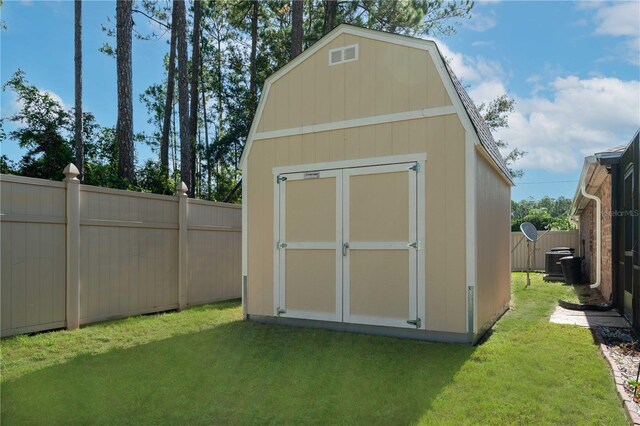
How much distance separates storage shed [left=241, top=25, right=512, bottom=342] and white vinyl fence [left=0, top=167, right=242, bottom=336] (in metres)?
1.48

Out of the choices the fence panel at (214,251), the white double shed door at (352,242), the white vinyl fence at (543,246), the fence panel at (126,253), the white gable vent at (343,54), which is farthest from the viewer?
the white vinyl fence at (543,246)

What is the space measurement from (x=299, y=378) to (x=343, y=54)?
3.82 m

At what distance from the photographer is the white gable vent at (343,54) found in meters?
5.38

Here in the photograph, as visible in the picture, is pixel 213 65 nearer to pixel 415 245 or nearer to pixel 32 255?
pixel 32 255

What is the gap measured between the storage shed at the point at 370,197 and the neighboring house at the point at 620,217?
154cm

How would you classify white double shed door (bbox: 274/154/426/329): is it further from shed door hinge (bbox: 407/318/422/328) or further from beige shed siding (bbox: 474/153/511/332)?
beige shed siding (bbox: 474/153/511/332)

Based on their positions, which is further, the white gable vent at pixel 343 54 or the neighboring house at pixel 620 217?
the white gable vent at pixel 343 54

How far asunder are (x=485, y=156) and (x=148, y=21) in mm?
13500

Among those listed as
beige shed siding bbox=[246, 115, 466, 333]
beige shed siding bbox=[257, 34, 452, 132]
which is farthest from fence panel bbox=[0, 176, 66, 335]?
Result: beige shed siding bbox=[246, 115, 466, 333]

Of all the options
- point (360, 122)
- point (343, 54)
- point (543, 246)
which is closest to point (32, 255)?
point (360, 122)

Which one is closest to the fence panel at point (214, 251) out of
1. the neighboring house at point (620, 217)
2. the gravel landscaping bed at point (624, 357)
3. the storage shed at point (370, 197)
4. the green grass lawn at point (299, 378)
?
the storage shed at point (370, 197)

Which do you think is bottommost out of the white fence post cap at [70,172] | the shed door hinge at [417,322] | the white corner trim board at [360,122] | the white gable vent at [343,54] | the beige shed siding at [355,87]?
the shed door hinge at [417,322]

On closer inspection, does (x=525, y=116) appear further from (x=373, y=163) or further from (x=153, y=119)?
(x=153, y=119)

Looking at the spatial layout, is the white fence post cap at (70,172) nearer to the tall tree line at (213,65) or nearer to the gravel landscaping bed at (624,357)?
the tall tree line at (213,65)
